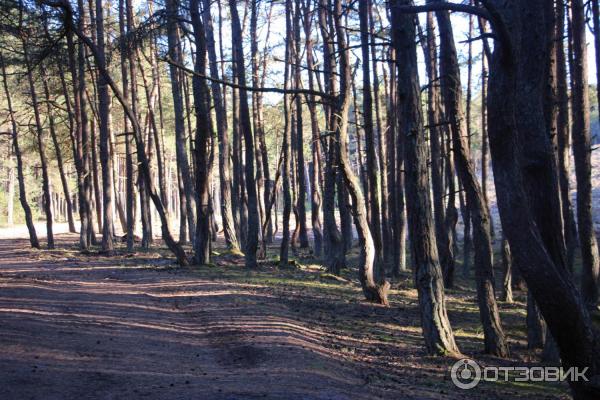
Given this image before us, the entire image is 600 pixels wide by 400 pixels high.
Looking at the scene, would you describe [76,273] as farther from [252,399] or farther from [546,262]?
[546,262]

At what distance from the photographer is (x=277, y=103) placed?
34.1 meters

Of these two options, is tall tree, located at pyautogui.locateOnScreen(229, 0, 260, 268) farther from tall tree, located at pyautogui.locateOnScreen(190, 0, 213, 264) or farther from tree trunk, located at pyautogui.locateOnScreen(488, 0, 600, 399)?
tree trunk, located at pyautogui.locateOnScreen(488, 0, 600, 399)

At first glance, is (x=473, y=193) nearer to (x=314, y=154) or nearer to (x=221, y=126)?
(x=221, y=126)

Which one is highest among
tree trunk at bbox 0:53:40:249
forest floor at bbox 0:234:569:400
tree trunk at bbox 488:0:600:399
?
tree trunk at bbox 0:53:40:249

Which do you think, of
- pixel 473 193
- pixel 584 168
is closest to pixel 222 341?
pixel 473 193

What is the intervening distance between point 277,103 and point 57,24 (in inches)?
776

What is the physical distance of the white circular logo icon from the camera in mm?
7777

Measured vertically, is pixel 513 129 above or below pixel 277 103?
below

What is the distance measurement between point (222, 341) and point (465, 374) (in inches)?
142

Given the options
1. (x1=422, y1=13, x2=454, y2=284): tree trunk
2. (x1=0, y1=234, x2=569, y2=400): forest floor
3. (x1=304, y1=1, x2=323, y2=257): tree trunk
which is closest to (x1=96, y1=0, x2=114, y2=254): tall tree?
(x1=0, y1=234, x2=569, y2=400): forest floor

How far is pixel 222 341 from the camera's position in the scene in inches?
346

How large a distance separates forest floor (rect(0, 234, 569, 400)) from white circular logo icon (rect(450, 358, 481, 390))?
0.40 ft

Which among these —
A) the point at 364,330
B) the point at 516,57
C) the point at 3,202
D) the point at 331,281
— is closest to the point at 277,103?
the point at 331,281

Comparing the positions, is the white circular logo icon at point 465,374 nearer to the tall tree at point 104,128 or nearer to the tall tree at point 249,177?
the tall tree at point 249,177
